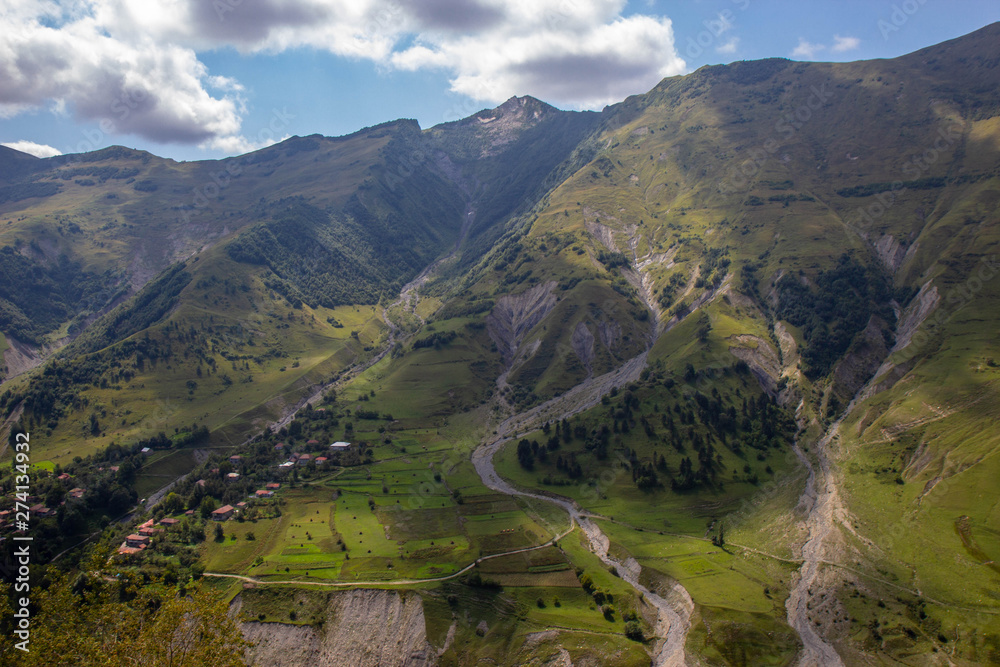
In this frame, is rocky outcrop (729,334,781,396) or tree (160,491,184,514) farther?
rocky outcrop (729,334,781,396)

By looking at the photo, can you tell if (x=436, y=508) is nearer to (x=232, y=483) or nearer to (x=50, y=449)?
(x=232, y=483)

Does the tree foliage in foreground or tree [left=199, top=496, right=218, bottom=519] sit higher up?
the tree foliage in foreground

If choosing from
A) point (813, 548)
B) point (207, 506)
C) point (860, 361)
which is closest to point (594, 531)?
point (813, 548)

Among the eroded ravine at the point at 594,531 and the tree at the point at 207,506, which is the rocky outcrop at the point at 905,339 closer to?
the eroded ravine at the point at 594,531

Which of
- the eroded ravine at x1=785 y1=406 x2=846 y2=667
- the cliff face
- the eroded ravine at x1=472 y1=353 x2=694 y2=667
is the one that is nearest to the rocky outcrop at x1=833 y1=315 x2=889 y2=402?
the eroded ravine at x1=785 y1=406 x2=846 y2=667

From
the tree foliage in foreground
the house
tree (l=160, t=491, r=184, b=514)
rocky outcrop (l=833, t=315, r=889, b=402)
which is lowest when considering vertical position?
the house

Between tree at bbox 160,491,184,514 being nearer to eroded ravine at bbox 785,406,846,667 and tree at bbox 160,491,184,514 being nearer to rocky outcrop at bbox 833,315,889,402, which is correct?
eroded ravine at bbox 785,406,846,667

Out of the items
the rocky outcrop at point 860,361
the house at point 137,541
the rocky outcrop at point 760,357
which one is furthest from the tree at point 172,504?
the rocky outcrop at point 860,361

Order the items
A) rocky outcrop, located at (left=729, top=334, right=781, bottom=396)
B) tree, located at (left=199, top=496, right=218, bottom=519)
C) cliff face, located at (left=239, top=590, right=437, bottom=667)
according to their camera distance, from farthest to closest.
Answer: rocky outcrop, located at (left=729, top=334, right=781, bottom=396) → tree, located at (left=199, top=496, right=218, bottom=519) → cliff face, located at (left=239, top=590, right=437, bottom=667)

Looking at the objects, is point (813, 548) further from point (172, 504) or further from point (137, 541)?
point (172, 504)
